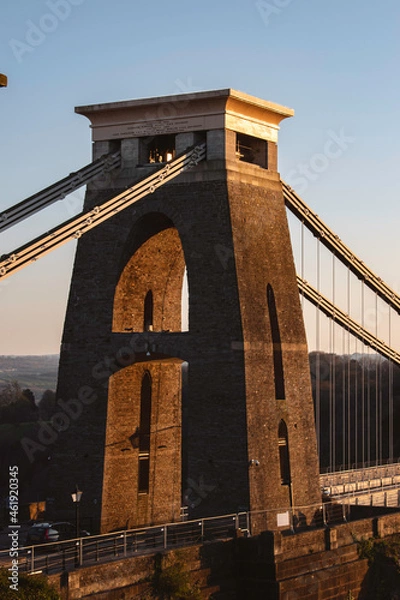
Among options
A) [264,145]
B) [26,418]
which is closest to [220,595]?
[264,145]

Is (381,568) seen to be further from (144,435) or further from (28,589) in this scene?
(28,589)

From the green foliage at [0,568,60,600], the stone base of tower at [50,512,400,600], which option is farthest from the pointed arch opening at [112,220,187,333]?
the green foliage at [0,568,60,600]

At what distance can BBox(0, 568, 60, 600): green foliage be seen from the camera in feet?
70.8

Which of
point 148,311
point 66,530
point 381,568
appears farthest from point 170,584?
point 148,311

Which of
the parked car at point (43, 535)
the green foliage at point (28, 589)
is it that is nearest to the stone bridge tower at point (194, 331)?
the parked car at point (43, 535)

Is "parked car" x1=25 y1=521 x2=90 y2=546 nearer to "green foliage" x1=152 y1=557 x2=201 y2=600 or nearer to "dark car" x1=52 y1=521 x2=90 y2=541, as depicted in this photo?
"dark car" x1=52 y1=521 x2=90 y2=541

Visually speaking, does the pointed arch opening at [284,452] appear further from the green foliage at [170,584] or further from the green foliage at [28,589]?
the green foliage at [28,589]

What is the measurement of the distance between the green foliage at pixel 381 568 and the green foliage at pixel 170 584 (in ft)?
22.5

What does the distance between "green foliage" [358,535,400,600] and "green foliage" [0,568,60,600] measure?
1099 cm

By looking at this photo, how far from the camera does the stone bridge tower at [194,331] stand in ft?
102

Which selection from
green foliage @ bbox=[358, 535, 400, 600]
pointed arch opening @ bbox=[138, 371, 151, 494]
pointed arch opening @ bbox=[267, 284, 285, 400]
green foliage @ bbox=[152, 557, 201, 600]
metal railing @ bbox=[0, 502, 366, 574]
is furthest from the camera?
pointed arch opening @ bbox=[138, 371, 151, 494]

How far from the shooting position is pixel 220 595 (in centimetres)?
2730

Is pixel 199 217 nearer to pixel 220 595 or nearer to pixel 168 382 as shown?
pixel 168 382

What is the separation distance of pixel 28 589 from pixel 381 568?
12.4m
